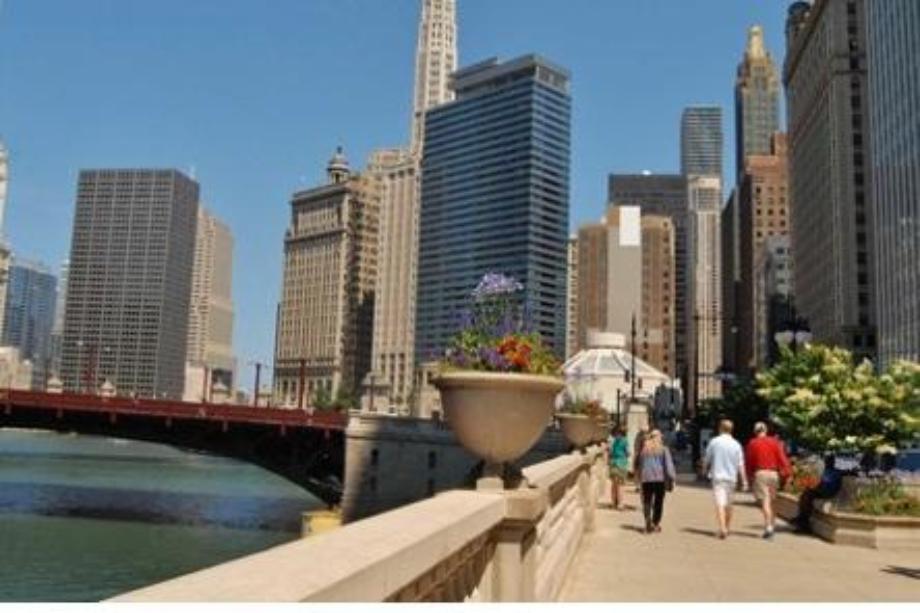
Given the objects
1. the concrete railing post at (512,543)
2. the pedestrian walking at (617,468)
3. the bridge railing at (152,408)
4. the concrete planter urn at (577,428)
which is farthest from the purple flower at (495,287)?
the bridge railing at (152,408)

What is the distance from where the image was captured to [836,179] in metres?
115

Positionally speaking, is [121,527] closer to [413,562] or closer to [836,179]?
[413,562]

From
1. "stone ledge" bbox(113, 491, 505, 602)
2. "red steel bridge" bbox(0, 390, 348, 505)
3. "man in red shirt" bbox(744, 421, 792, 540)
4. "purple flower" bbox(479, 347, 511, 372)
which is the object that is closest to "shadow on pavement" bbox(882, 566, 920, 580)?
"man in red shirt" bbox(744, 421, 792, 540)

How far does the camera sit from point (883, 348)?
344 ft

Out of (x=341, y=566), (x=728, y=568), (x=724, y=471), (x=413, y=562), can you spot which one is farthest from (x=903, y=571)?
(x=341, y=566)

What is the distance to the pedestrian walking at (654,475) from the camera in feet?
52.7

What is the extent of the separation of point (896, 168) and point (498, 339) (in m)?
104

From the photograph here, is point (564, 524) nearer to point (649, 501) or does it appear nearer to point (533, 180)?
point (649, 501)

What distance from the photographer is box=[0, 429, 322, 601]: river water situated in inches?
1559

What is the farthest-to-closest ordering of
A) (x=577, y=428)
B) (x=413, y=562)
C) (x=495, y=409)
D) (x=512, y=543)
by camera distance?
(x=577, y=428)
(x=495, y=409)
(x=512, y=543)
(x=413, y=562)

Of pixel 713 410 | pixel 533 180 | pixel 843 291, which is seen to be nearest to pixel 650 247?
pixel 533 180

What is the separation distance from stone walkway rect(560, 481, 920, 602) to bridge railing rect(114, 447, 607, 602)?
2064 millimetres

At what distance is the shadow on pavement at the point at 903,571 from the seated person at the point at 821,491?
139 inches

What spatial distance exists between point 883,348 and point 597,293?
7219 cm
